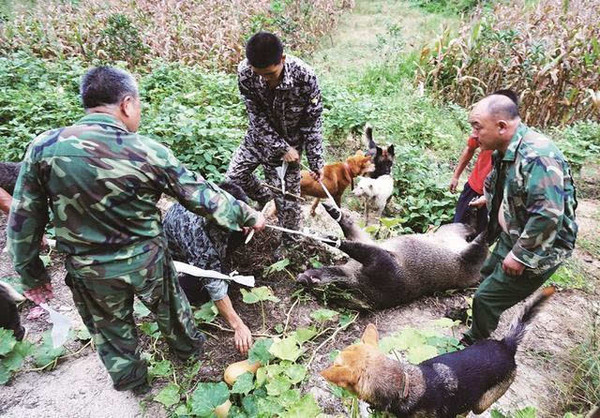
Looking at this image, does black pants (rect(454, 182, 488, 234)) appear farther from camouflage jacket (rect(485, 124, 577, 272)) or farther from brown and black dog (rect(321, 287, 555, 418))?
brown and black dog (rect(321, 287, 555, 418))

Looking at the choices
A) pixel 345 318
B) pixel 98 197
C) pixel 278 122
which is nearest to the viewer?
pixel 98 197

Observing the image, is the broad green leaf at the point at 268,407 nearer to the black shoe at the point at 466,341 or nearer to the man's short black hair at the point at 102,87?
the black shoe at the point at 466,341

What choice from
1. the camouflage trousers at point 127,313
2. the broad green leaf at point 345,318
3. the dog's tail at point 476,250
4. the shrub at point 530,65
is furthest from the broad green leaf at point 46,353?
the shrub at point 530,65

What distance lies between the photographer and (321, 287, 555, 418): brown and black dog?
2.03 metres

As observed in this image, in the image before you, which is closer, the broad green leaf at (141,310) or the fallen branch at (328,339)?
the fallen branch at (328,339)

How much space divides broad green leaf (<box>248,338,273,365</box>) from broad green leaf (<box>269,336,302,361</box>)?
8 cm

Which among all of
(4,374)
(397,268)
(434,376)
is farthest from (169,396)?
(397,268)

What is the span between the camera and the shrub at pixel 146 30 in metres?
9.02

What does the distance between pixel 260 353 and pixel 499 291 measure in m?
1.68

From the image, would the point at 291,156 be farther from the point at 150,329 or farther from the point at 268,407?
the point at 268,407

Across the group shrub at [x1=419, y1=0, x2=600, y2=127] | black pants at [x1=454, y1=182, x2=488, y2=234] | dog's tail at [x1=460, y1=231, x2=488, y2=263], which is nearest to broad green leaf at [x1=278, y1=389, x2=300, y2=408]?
dog's tail at [x1=460, y1=231, x2=488, y2=263]

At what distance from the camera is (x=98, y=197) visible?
1.90 m

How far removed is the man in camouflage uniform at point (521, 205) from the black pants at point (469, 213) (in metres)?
1.31

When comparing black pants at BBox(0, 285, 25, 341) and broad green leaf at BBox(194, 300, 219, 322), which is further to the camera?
broad green leaf at BBox(194, 300, 219, 322)
